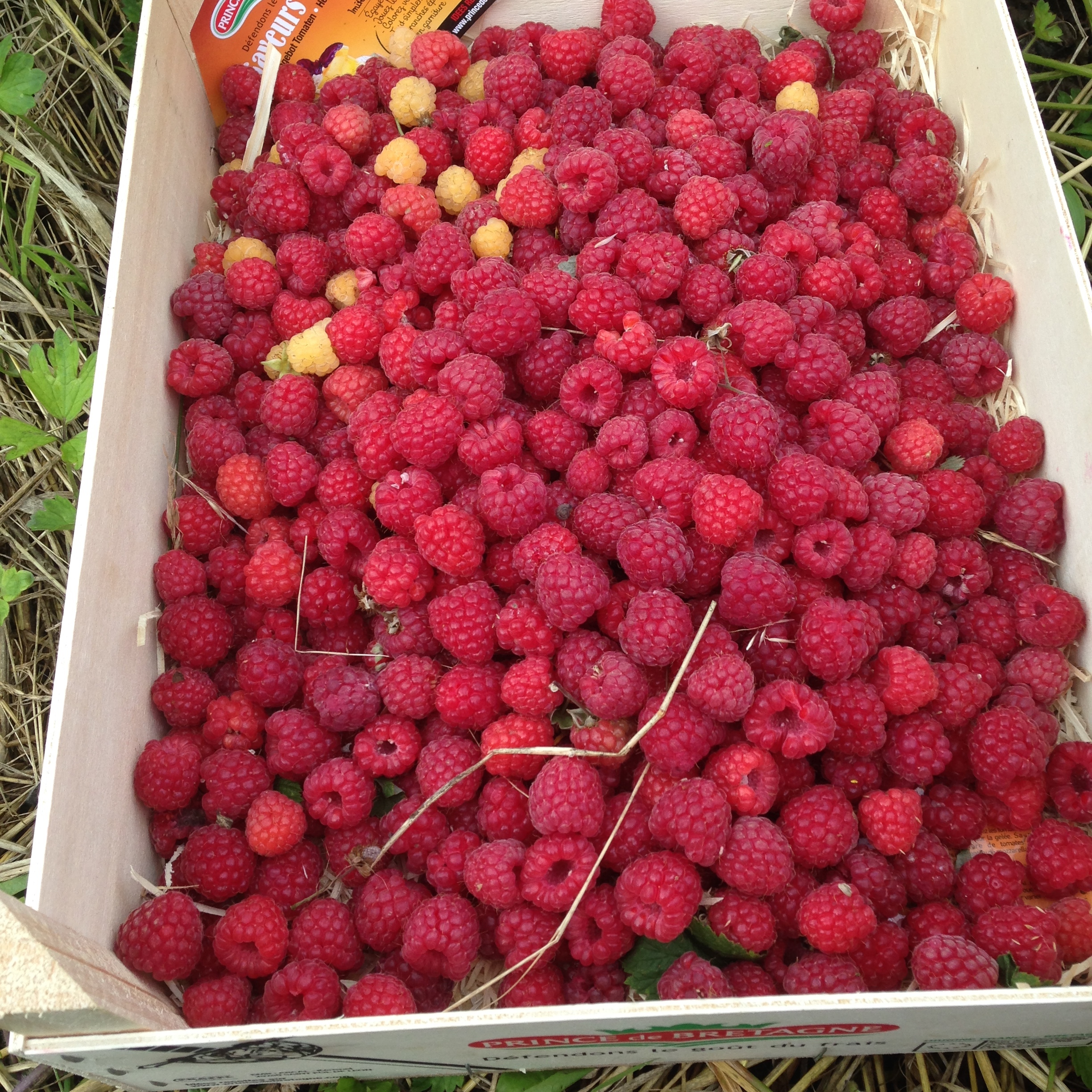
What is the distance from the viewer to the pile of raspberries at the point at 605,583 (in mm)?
1390

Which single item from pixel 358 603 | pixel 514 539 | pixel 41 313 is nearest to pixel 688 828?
pixel 514 539

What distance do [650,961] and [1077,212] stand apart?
194 cm

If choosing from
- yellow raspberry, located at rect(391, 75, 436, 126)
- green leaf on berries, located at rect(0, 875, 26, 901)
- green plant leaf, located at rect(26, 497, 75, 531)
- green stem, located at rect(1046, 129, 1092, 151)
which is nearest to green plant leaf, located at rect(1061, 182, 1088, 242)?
green stem, located at rect(1046, 129, 1092, 151)

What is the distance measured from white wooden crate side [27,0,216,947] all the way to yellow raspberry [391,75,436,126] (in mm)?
470

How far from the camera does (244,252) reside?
2.01 metres

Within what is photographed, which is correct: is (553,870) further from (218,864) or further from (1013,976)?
(1013,976)

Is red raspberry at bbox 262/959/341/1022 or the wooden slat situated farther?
red raspberry at bbox 262/959/341/1022

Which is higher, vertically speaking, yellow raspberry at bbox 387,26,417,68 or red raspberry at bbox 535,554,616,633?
yellow raspberry at bbox 387,26,417,68

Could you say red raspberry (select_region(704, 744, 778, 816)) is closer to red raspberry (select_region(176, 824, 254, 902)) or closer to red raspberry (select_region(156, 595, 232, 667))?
red raspberry (select_region(176, 824, 254, 902))

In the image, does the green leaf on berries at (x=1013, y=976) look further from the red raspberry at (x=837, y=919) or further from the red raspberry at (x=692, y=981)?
the red raspberry at (x=692, y=981)

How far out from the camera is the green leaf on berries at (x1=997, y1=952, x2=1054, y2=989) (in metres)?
1.28

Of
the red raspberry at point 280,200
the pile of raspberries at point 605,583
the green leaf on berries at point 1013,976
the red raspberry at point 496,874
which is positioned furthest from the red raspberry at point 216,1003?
the red raspberry at point 280,200

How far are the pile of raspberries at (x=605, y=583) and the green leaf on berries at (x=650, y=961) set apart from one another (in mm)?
36

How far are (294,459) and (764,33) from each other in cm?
160
